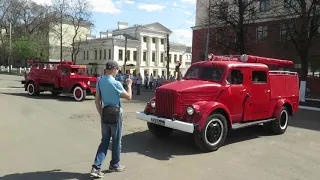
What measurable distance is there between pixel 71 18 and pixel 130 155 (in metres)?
47.0

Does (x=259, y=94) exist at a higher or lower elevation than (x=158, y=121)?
higher

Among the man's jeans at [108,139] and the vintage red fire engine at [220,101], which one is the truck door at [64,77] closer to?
the vintage red fire engine at [220,101]

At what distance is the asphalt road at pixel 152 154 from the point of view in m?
5.81

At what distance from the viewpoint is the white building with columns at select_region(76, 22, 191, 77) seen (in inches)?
2832

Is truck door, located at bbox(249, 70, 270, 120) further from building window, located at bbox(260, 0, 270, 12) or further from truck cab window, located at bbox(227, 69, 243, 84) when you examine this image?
building window, located at bbox(260, 0, 270, 12)

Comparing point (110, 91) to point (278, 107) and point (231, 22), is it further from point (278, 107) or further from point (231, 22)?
point (231, 22)

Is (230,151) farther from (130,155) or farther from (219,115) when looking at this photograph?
(130,155)

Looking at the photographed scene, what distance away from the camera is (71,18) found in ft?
166

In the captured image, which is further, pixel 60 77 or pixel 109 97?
Answer: pixel 60 77

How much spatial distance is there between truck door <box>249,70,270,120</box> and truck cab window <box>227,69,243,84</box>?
17.2 inches

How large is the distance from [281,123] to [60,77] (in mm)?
13302

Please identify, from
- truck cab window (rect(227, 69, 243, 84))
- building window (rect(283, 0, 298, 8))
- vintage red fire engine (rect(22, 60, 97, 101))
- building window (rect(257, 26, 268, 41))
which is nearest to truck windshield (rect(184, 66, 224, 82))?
truck cab window (rect(227, 69, 243, 84))

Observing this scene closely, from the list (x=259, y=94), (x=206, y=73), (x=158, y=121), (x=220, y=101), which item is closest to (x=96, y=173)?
(x=158, y=121)

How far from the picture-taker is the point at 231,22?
29172mm
